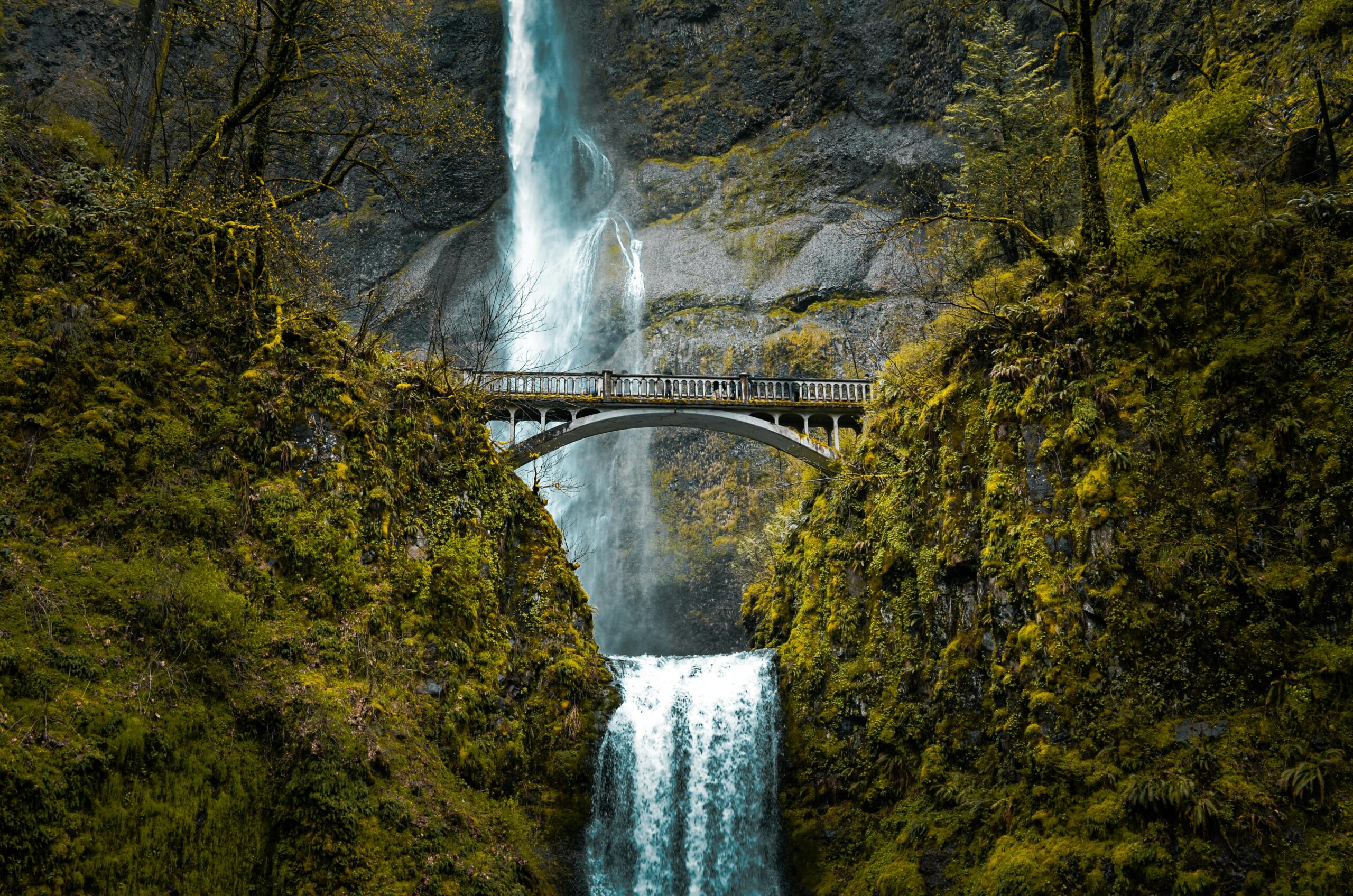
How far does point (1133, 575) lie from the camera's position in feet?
40.0

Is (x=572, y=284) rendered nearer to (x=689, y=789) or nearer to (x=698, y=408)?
(x=698, y=408)

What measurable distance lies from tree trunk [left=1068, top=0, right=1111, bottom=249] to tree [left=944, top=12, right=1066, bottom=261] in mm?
5009

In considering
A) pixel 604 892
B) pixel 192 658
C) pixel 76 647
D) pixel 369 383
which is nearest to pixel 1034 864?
pixel 604 892

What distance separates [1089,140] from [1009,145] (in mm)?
8926

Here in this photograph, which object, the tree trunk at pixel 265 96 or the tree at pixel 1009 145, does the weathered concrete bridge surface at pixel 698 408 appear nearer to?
the tree at pixel 1009 145

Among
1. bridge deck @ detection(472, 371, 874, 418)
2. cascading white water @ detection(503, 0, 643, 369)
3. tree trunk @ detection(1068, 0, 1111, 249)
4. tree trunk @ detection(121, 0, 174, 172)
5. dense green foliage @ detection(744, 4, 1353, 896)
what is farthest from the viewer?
cascading white water @ detection(503, 0, 643, 369)

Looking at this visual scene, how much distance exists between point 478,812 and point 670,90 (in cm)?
4350

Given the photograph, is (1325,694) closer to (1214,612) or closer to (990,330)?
(1214,612)

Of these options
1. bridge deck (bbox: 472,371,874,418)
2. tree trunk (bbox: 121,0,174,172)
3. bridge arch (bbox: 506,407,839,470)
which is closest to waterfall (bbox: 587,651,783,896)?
bridge arch (bbox: 506,407,839,470)

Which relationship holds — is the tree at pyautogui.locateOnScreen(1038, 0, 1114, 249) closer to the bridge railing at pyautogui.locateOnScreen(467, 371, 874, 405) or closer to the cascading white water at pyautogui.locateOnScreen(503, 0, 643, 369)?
the bridge railing at pyautogui.locateOnScreen(467, 371, 874, 405)

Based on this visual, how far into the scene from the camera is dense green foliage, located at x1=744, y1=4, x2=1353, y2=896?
10.3 metres

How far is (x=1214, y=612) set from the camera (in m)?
11.3

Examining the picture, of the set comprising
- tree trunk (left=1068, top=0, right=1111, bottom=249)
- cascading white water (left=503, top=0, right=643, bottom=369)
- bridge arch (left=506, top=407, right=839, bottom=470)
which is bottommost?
bridge arch (left=506, top=407, right=839, bottom=470)

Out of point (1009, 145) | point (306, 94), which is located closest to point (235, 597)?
point (306, 94)
